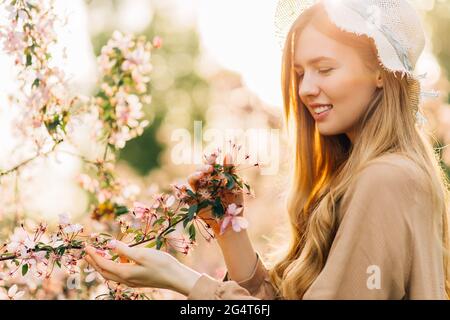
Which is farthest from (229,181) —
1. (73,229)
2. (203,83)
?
(203,83)

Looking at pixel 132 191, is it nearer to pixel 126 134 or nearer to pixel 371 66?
pixel 126 134

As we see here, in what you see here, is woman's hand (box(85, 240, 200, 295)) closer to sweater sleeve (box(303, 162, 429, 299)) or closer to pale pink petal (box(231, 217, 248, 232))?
pale pink petal (box(231, 217, 248, 232))

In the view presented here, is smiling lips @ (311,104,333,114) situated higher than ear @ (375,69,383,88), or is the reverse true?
ear @ (375,69,383,88)

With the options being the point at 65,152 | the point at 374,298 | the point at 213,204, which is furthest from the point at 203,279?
the point at 65,152

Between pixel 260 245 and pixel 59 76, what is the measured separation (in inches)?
265

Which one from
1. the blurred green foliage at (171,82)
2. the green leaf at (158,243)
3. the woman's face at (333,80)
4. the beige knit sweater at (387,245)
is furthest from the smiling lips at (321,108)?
the blurred green foliage at (171,82)

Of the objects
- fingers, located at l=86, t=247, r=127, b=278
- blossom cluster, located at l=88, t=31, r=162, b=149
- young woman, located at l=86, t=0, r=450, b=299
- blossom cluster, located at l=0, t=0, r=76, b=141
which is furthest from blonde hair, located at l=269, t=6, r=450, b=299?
blossom cluster, located at l=0, t=0, r=76, b=141

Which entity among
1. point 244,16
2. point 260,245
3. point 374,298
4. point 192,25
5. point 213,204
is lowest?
point 260,245

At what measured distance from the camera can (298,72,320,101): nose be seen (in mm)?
2109

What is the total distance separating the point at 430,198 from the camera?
191cm

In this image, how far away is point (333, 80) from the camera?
6.78 feet

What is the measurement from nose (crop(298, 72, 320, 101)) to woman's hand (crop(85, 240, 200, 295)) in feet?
1.98

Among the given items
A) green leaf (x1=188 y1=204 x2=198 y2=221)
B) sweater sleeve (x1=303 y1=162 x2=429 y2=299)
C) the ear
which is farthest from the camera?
the ear

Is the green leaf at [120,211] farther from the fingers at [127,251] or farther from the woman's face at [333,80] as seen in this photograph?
the woman's face at [333,80]
